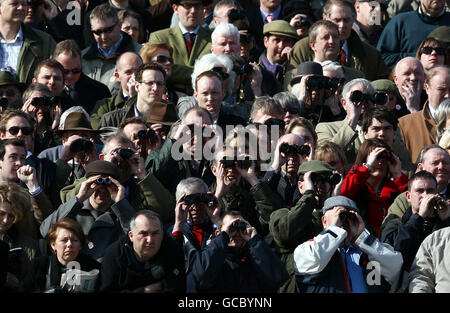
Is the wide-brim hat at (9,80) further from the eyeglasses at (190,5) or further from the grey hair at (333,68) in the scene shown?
the grey hair at (333,68)

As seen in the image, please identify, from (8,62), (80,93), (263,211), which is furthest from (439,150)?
(8,62)

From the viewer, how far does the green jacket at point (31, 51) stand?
16.5 m

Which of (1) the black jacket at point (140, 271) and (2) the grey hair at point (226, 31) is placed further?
(2) the grey hair at point (226, 31)

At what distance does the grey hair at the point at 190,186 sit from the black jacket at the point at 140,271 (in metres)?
0.71

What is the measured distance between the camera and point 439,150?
13.8 m

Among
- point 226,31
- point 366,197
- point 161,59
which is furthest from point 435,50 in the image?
point 366,197

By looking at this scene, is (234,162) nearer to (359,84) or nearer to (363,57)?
(359,84)

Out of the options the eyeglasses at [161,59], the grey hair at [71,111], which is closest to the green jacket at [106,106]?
the eyeglasses at [161,59]

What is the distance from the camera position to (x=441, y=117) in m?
15.0

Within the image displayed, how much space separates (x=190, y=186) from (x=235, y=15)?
429cm

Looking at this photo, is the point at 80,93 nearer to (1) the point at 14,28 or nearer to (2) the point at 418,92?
(1) the point at 14,28
